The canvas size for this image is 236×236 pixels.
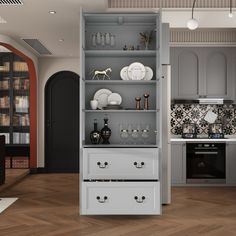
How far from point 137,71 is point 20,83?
4.63 m

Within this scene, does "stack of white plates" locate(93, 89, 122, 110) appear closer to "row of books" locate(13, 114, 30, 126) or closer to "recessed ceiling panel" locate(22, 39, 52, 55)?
"recessed ceiling panel" locate(22, 39, 52, 55)

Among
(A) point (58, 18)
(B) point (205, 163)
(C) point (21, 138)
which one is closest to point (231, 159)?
(B) point (205, 163)

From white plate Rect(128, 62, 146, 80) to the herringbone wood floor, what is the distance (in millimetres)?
1637

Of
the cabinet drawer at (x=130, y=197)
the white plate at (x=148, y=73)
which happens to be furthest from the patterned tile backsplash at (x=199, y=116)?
the cabinet drawer at (x=130, y=197)

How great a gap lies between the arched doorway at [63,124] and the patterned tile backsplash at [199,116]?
2312mm

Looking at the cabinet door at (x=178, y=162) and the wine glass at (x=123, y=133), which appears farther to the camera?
the cabinet door at (x=178, y=162)

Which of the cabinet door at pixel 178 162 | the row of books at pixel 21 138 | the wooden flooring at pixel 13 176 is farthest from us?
the row of books at pixel 21 138

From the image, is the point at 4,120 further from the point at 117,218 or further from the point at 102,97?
the point at 117,218

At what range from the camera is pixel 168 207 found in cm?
514

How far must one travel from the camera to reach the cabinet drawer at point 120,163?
4.54 m

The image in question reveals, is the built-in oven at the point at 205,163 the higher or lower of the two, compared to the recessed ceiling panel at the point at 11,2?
lower

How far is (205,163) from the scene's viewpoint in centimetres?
671

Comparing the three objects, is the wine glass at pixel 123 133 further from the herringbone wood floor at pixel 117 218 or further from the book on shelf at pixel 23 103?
the book on shelf at pixel 23 103

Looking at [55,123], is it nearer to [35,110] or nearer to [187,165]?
[35,110]
